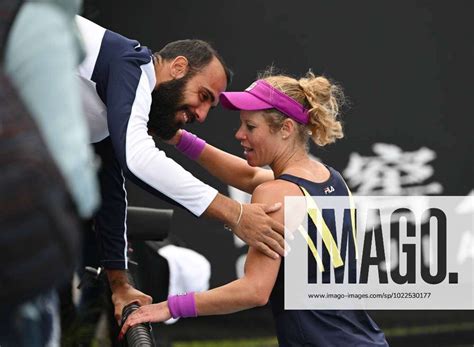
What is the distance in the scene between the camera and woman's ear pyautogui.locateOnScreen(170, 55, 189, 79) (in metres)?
3.29

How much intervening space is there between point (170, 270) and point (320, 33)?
61.0 inches

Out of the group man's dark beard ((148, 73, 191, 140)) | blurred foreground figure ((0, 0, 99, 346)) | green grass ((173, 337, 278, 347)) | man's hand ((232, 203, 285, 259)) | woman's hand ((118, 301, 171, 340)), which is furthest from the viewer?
green grass ((173, 337, 278, 347))

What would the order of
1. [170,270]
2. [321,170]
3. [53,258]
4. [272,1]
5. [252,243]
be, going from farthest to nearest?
1. [272,1]
2. [170,270]
3. [321,170]
4. [252,243]
5. [53,258]

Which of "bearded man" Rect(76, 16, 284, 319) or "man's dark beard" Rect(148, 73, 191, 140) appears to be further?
"man's dark beard" Rect(148, 73, 191, 140)

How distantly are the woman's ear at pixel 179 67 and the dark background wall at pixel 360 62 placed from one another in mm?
1737

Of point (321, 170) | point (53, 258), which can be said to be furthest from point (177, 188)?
point (53, 258)

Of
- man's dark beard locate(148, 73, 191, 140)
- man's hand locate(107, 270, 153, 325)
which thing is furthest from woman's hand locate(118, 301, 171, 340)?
man's dark beard locate(148, 73, 191, 140)

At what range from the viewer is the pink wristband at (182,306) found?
2668 mm

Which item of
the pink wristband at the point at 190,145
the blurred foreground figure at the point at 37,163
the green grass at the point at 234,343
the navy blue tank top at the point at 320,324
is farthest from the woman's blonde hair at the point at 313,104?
the green grass at the point at 234,343

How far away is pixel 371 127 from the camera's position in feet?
16.9

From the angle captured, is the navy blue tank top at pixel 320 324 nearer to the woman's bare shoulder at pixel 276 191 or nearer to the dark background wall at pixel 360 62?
the woman's bare shoulder at pixel 276 191

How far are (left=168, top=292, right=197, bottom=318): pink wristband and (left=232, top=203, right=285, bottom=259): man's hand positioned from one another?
222 mm

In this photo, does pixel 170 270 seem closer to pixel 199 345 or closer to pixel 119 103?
pixel 199 345

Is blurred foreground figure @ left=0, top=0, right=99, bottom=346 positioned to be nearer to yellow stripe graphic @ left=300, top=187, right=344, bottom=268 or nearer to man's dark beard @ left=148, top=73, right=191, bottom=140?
yellow stripe graphic @ left=300, top=187, right=344, bottom=268
